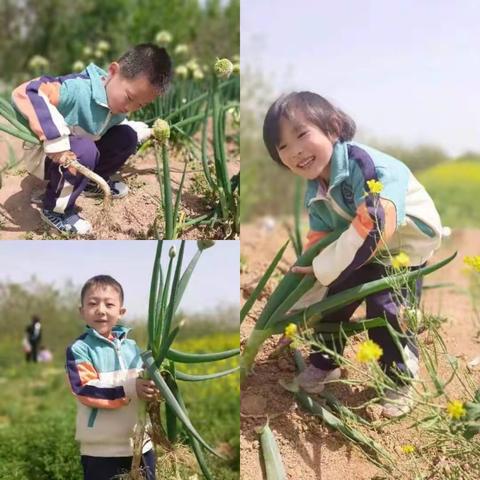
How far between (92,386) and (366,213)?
70 cm

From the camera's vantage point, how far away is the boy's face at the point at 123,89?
182cm

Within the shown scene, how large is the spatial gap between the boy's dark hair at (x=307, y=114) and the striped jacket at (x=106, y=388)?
0.55 m

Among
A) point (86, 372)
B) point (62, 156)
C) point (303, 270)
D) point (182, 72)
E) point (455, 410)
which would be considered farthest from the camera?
point (182, 72)

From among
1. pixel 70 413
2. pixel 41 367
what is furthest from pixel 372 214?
pixel 41 367

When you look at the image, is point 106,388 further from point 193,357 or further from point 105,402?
point 193,357

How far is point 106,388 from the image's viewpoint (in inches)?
72.3

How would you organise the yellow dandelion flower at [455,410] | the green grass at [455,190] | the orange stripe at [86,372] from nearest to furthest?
the yellow dandelion flower at [455,410], the orange stripe at [86,372], the green grass at [455,190]

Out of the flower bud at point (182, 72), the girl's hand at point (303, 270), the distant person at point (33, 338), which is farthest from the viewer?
the distant person at point (33, 338)

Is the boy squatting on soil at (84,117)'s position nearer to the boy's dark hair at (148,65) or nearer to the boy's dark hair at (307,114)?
the boy's dark hair at (148,65)

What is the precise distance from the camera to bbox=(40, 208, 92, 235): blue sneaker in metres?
1.82

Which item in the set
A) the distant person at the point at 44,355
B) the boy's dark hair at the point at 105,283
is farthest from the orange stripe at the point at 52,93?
the distant person at the point at 44,355

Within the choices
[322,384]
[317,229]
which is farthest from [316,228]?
[322,384]

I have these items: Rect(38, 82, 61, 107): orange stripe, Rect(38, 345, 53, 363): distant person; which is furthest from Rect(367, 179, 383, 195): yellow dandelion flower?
Rect(38, 345, 53, 363): distant person

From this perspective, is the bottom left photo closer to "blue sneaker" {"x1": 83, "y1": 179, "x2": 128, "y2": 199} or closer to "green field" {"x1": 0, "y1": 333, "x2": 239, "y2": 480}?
"blue sneaker" {"x1": 83, "y1": 179, "x2": 128, "y2": 199}
